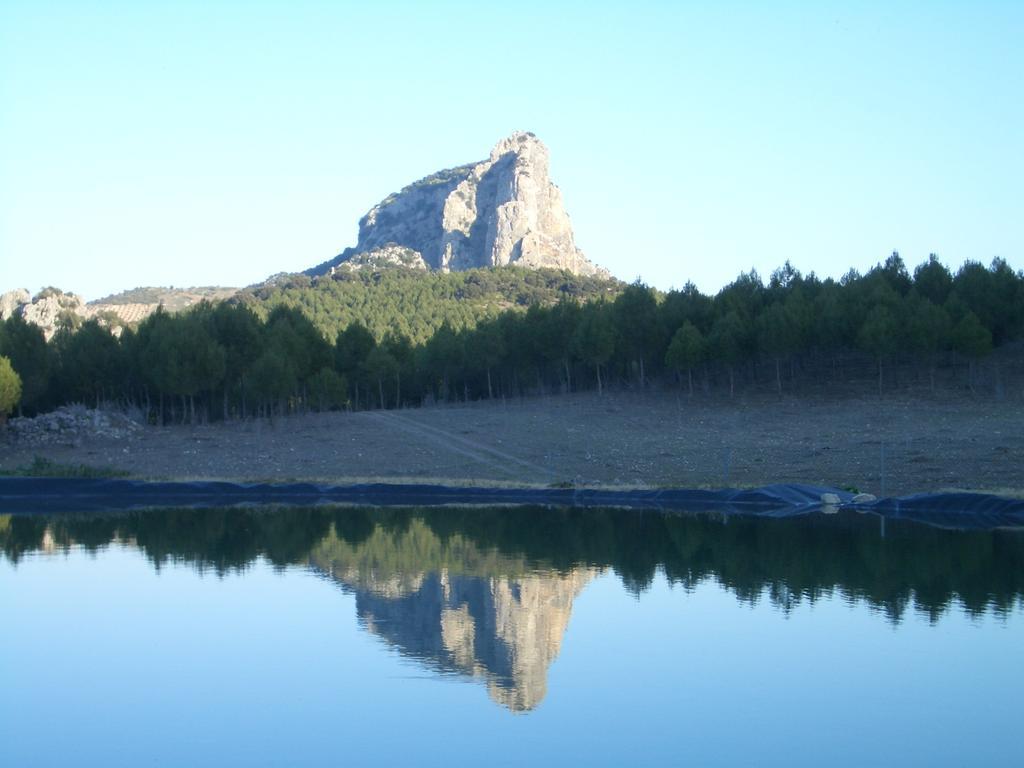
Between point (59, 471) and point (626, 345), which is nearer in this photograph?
point (59, 471)

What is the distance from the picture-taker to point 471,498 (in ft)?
105

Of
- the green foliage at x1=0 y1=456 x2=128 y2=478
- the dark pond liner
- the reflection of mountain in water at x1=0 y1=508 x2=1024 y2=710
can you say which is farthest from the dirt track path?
the green foliage at x1=0 y1=456 x2=128 y2=478

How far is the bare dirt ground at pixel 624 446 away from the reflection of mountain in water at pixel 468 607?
12782 mm

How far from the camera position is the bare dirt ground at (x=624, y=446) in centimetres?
3244

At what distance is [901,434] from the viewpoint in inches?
1503

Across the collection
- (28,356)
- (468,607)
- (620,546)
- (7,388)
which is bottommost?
(620,546)

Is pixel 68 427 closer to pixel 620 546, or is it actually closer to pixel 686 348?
pixel 686 348

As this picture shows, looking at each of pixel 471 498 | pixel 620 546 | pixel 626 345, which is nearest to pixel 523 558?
pixel 620 546

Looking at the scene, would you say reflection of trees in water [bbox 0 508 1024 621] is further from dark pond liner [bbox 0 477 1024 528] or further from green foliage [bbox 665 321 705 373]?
green foliage [bbox 665 321 705 373]

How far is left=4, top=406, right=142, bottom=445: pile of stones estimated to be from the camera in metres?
45.7

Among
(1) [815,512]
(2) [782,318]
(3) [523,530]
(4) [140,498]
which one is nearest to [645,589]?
(3) [523,530]

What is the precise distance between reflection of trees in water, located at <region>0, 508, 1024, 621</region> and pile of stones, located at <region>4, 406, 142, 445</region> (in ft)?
54.0

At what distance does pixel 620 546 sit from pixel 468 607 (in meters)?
7.42

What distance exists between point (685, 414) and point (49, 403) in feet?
112
